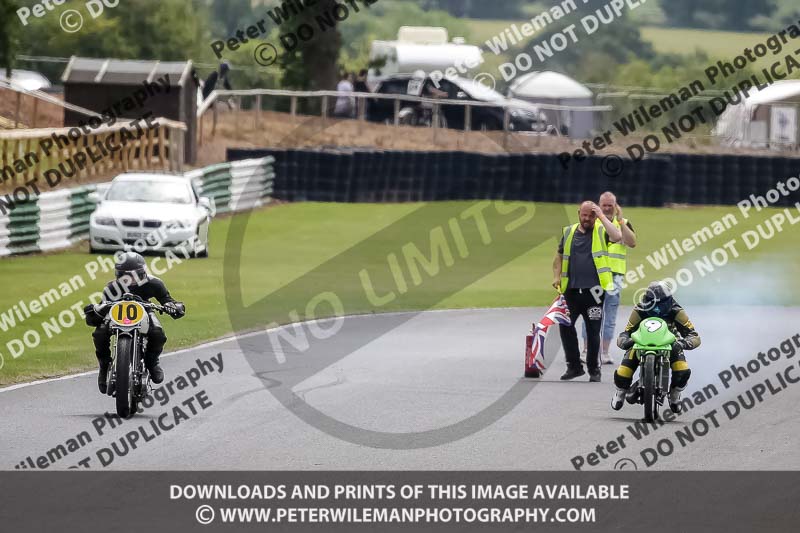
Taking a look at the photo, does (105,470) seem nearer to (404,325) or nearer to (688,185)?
(404,325)

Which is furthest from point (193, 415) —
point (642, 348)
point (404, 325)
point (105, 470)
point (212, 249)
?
point (212, 249)

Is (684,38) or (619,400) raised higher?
(684,38)

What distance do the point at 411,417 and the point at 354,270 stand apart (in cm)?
1432

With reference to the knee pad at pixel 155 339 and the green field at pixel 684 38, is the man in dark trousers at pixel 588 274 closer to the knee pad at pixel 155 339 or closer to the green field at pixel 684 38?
the knee pad at pixel 155 339

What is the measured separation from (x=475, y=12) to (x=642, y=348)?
4858 inches

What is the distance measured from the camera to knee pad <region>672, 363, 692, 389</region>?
40.8 feet

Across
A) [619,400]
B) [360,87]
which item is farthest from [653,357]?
[360,87]

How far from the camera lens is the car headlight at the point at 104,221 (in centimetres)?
2672

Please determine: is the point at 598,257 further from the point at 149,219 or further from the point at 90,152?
the point at 90,152

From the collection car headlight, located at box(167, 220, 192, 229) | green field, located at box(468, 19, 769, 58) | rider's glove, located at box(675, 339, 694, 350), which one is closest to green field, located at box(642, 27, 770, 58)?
green field, located at box(468, 19, 769, 58)

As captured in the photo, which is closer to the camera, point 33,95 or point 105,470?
point 105,470

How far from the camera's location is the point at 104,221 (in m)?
26.8

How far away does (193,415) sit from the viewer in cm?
1269

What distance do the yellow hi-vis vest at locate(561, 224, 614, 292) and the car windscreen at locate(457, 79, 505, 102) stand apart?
2921 centimetres
